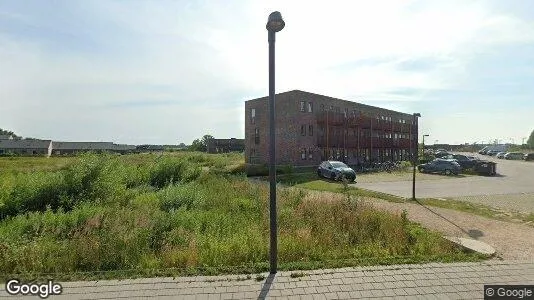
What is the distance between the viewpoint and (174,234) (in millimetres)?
6895

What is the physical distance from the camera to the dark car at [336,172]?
2220 cm

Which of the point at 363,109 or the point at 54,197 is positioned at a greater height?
the point at 363,109

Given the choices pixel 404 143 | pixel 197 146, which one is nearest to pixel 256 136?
pixel 404 143

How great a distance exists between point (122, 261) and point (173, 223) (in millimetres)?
2205

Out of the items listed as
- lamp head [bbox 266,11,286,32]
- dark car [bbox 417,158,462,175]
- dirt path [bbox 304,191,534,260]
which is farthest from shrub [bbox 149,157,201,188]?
dark car [bbox 417,158,462,175]

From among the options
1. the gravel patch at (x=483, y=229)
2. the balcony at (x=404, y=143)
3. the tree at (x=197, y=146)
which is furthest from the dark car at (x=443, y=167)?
the tree at (x=197, y=146)

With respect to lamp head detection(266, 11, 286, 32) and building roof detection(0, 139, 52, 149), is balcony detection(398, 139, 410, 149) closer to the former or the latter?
lamp head detection(266, 11, 286, 32)

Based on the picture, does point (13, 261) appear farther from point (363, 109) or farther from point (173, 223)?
point (363, 109)

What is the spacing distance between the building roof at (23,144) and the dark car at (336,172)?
3776 inches

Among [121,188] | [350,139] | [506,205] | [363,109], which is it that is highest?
[363,109]

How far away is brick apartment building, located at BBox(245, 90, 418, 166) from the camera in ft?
106

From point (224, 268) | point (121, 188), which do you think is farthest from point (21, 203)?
point (224, 268)

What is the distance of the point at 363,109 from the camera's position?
134 feet

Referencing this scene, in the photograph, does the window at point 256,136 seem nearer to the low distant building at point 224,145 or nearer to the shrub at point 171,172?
the shrub at point 171,172
